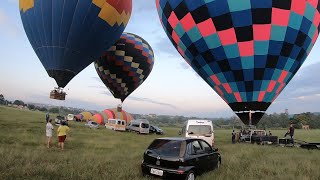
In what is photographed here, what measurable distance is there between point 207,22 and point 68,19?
10.4 metres

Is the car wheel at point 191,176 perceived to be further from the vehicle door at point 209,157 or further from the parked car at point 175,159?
the vehicle door at point 209,157

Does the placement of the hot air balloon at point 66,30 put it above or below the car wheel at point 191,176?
above

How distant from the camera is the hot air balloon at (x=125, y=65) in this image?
41812 millimetres

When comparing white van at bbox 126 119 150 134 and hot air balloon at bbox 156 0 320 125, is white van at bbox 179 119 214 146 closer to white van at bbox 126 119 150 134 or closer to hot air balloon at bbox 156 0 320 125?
hot air balloon at bbox 156 0 320 125

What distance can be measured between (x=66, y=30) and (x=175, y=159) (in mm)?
18380

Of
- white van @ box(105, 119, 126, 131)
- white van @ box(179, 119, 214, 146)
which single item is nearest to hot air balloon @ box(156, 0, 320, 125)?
white van @ box(179, 119, 214, 146)

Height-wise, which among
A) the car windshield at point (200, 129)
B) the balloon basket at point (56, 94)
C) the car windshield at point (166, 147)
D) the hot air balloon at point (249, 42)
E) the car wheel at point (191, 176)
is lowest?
the car wheel at point (191, 176)

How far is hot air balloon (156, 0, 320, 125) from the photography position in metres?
21.1

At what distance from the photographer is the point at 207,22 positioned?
2225 centimetres

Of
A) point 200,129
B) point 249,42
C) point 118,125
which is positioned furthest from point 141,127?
point 249,42

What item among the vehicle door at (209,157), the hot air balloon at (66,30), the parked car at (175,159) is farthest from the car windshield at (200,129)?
the hot air balloon at (66,30)

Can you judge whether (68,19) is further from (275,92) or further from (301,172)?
(301,172)

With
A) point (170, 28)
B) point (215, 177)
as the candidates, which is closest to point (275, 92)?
point (170, 28)

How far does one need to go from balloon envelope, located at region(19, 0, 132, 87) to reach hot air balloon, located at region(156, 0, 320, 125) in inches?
246
